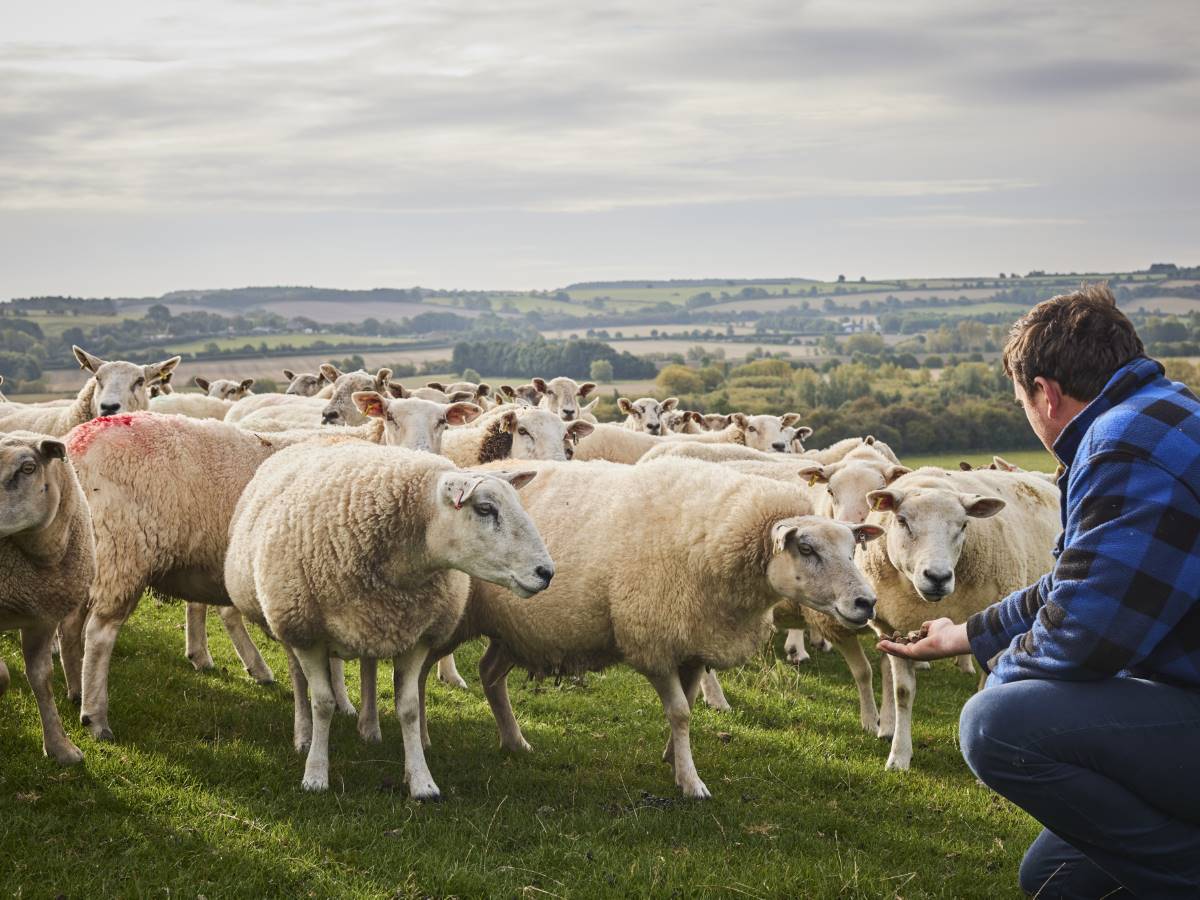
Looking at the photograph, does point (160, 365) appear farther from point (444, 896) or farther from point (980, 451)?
point (980, 451)

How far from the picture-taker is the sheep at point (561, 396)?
18.8 metres

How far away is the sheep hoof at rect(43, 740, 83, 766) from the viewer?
20.8 feet

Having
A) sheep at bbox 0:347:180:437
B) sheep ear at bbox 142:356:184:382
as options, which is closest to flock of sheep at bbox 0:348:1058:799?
sheep at bbox 0:347:180:437

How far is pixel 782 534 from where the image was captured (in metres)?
6.51

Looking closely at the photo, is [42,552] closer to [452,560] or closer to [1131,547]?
[452,560]

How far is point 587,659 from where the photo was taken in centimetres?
720

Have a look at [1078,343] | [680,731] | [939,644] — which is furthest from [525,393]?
[1078,343]

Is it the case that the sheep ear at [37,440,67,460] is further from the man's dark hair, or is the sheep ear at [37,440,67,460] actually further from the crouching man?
the man's dark hair

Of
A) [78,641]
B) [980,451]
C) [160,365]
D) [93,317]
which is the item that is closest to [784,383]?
[980,451]

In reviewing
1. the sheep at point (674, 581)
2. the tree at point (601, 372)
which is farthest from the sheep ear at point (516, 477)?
the tree at point (601, 372)

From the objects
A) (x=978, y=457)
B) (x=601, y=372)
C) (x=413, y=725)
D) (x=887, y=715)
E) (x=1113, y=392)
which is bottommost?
(x=978, y=457)

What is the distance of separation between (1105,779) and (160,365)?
11.4m

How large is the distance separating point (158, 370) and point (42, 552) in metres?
7.11

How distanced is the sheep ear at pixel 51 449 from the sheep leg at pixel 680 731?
3.65 m
